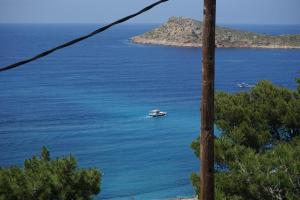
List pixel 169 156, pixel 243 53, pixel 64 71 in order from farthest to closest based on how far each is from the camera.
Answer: pixel 243 53
pixel 64 71
pixel 169 156

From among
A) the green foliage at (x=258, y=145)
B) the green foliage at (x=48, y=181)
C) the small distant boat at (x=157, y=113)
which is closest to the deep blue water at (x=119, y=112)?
the small distant boat at (x=157, y=113)

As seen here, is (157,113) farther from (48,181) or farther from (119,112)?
(48,181)

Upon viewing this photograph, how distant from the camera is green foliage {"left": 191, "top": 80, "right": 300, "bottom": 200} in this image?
40.8ft

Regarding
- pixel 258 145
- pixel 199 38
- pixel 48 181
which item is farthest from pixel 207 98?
pixel 199 38

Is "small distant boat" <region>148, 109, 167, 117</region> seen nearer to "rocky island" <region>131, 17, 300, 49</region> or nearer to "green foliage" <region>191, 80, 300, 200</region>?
"green foliage" <region>191, 80, 300, 200</region>

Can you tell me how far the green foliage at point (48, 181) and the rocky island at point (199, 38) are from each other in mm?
142921

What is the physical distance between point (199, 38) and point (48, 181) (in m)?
162

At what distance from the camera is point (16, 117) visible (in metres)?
60.3

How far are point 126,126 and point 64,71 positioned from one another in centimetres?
4939

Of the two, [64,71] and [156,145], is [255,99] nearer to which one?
[156,145]

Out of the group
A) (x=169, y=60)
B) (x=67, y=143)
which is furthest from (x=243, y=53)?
(x=67, y=143)

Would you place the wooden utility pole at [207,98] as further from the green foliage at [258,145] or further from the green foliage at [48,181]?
the green foliage at [48,181]

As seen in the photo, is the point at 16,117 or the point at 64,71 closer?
the point at 16,117

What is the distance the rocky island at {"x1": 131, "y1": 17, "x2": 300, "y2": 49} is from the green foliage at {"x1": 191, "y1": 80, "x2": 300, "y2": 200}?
448 ft
